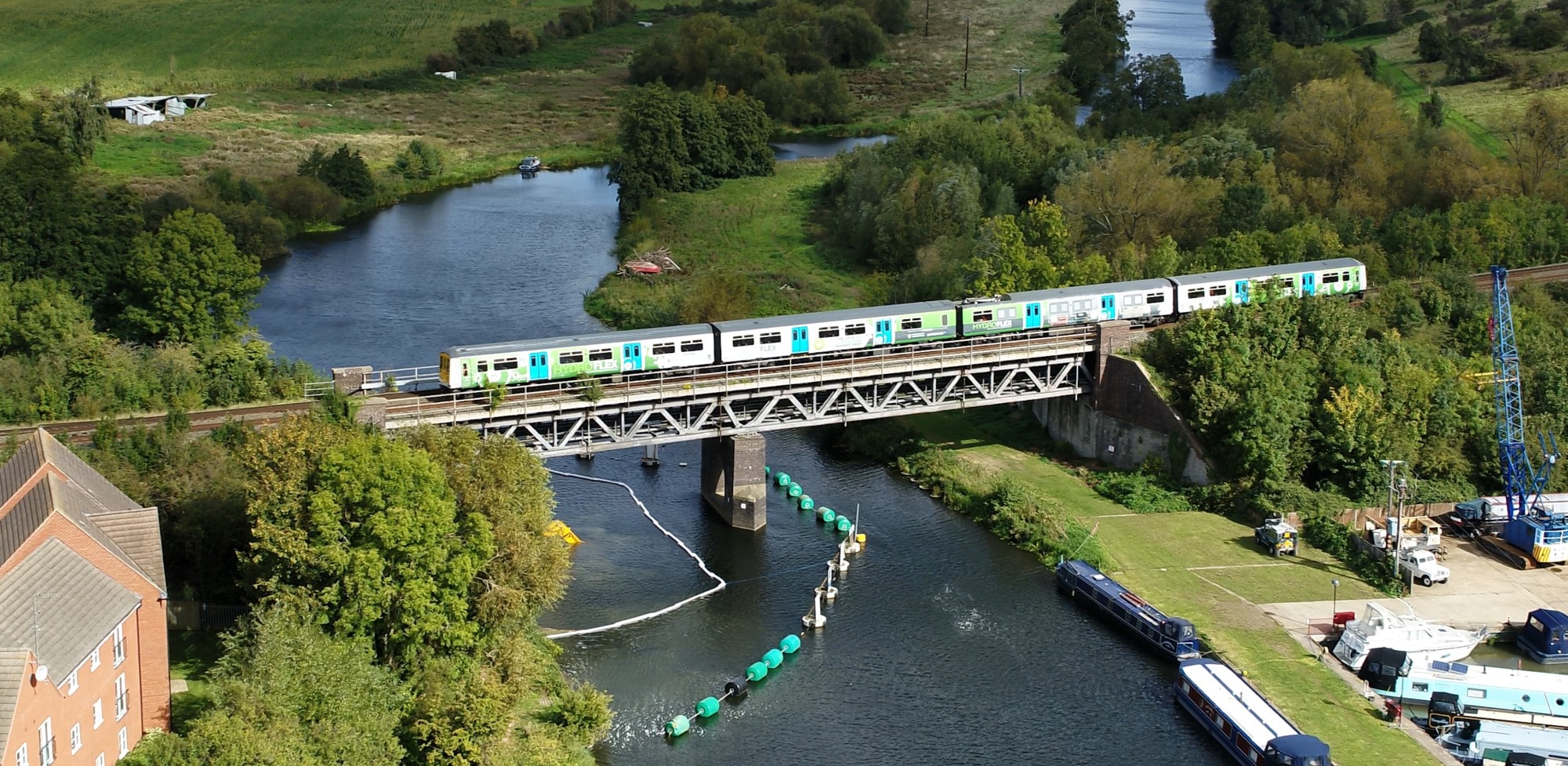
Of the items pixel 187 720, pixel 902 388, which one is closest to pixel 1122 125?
pixel 902 388

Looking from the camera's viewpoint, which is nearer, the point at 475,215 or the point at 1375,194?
the point at 1375,194

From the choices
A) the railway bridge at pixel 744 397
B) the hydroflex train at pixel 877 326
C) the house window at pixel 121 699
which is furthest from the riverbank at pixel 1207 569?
the house window at pixel 121 699

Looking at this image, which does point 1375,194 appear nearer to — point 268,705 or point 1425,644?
point 1425,644

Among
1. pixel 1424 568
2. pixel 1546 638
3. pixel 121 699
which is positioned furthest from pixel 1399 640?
pixel 121 699

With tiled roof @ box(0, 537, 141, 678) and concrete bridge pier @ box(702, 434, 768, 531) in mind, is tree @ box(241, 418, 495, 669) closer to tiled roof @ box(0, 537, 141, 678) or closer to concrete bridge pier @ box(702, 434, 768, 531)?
tiled roof @ box(0, 537, 141, 678)

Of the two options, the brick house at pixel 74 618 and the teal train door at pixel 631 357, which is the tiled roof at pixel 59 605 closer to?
the brick house at pixel 74 618

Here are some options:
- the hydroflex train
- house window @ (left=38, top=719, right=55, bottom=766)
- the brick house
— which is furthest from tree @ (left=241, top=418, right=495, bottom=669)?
the hydroflex train
